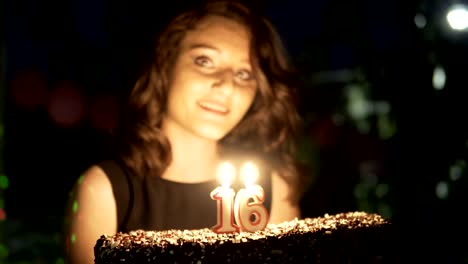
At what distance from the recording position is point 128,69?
3.90 metres

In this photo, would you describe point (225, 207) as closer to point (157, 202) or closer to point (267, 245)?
point (267, 245)

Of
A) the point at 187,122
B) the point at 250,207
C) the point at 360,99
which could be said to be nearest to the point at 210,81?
the point at 187,122

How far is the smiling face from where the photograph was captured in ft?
11.2

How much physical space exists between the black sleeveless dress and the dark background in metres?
0.39

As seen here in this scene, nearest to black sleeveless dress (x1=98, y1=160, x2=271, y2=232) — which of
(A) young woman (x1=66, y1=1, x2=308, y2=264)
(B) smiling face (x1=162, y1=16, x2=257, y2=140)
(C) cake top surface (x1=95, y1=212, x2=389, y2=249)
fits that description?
(A) young woman (x1=66, y1=1, x2=308, y2=264)

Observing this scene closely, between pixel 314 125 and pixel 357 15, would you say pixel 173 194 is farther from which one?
pixel 314 125

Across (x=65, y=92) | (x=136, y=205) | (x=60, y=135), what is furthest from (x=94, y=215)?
(x=60, y=135)

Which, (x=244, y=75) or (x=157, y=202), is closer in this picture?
(x=157, y=202)

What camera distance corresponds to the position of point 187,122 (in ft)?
11.4

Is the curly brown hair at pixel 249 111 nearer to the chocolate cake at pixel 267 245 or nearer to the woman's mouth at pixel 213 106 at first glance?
the woman's mouth at pixel 213 106

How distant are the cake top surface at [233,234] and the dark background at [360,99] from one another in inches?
35.7

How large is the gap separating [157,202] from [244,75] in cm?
94

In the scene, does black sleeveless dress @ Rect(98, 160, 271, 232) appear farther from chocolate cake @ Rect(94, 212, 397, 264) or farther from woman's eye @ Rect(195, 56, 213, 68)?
woman's eye @ Rect(195, 56, 213, 68)

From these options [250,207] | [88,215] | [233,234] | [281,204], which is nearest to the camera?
[233,234]
